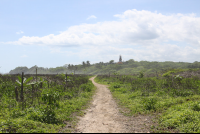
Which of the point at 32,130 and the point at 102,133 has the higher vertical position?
the point at 32,130

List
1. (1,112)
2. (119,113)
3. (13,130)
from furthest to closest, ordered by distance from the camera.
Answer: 1. (119,113)
2. (1,112)
3. (13,130)

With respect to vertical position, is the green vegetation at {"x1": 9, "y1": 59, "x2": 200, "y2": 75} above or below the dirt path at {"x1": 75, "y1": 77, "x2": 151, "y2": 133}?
above

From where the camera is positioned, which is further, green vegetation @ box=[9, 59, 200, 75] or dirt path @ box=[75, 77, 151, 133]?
green vegetation @ box=[9, 59, 200, 75]

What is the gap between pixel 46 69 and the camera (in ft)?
401

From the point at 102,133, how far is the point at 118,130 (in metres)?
0.74

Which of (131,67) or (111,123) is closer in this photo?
(111,123)

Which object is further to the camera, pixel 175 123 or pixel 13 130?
pixel 175 123

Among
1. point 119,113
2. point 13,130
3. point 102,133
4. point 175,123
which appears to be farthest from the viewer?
point 119,113

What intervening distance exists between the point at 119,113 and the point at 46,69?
125206 mm

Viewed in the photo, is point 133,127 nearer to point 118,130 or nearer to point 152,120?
point 118,130

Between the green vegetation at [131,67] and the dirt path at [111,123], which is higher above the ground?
the green vegetation at [131,67]

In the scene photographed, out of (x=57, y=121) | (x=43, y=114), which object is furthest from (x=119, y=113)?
(x=43, y=114)

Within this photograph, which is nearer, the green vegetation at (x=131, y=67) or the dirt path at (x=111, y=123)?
the dirt path at (x=111, y=123)

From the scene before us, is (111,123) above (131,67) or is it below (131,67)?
below
